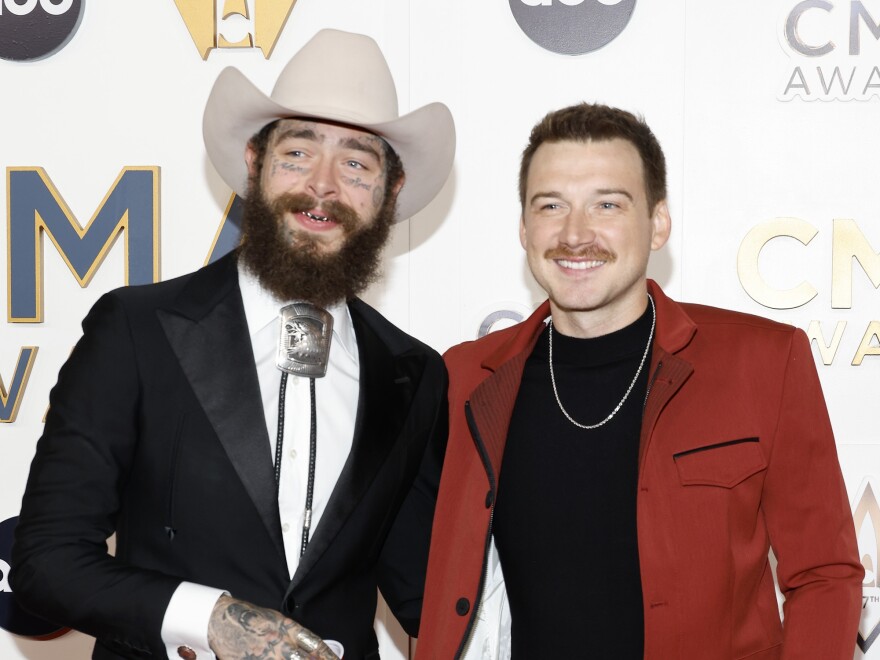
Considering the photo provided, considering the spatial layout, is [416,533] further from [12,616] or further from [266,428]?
[12,616]

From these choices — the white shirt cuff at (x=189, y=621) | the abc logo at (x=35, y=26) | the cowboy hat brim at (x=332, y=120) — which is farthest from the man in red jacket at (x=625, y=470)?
the abc logo at (x=35, y=26)

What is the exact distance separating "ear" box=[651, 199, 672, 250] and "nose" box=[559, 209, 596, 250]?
225 mm

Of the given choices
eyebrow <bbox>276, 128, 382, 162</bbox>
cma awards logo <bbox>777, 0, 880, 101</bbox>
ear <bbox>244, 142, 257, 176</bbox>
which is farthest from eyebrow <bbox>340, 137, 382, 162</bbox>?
cma awards logo <bbox>777, 0, 880, 101</bbox>

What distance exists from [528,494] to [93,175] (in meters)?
2.10

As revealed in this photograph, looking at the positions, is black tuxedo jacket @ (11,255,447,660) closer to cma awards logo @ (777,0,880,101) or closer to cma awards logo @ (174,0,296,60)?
cma awards logo @ (174,0,296,60)

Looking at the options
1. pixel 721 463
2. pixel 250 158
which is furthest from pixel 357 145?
pixel 721 463

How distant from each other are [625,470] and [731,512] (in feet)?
0.82

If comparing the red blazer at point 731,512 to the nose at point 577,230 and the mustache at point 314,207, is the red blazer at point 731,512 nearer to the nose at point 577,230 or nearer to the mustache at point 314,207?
the nose at point 577,230

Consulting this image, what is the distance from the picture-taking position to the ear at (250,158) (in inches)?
98.4

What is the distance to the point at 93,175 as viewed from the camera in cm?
347

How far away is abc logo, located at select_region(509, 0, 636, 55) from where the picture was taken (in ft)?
10.8

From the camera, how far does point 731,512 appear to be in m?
2.14

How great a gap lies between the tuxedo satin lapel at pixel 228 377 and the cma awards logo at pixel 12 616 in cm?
183

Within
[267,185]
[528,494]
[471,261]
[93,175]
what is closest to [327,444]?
[528,494]
